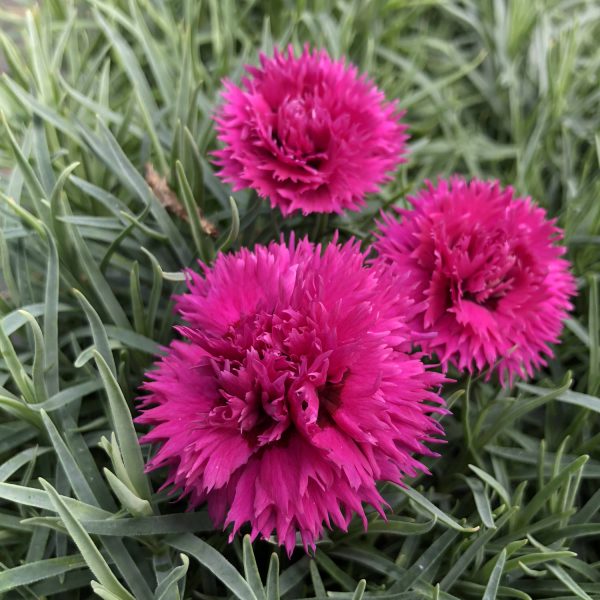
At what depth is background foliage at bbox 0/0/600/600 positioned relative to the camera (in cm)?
65

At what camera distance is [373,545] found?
0.78m

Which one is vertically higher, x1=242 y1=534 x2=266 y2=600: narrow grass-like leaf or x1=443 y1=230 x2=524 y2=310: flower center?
x1=443 y1=230 x2=524 y2=310: flower center

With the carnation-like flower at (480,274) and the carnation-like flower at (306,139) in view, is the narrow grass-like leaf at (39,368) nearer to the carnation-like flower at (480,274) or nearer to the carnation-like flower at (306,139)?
the carnation-like flower at (306,139)

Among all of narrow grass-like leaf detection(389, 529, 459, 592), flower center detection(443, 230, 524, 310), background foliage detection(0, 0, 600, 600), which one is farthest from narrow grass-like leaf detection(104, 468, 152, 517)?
flower center detection(443, 230, 524, 310)

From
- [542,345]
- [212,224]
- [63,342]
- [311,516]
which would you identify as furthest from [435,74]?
[311,516]

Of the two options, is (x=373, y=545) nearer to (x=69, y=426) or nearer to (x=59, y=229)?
(x=69, y=426)

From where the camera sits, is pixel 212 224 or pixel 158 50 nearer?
pixel 212 224

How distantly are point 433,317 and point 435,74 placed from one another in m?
0.96

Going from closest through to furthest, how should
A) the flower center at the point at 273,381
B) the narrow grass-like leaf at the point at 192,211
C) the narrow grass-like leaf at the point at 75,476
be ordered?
the flower center at the point at 273,381 → the narrow grass-like leaf at the point at 75,476 → the narrow grass-like leaf at the point at 192,211

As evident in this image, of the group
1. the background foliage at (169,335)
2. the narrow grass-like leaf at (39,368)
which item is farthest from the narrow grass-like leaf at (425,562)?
the narrow grass-like leaf at (39,368)

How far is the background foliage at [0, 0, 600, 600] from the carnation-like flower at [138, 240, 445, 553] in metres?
0.07

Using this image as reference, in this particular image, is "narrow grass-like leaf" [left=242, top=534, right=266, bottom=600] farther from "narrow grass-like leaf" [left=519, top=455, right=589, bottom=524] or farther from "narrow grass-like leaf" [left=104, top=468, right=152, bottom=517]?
"narrow grass-like leaf" [left=519, top=455, right=589, bottom=524]

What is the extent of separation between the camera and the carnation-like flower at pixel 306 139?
73 cm

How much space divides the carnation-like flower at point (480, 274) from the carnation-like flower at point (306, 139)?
0.27 ft
